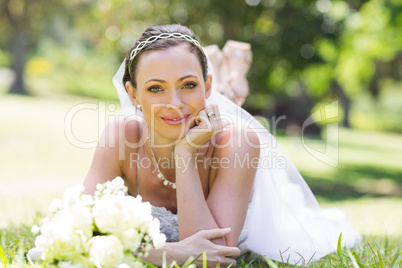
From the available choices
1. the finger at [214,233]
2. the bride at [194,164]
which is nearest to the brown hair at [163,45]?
the bride at [194,164]

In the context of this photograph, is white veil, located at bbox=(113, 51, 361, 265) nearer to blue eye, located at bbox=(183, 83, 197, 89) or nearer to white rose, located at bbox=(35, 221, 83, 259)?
blue eye, located at bbox=(183, 83, 197, 89)

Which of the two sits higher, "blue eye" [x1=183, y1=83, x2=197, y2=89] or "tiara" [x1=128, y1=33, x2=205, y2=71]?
"tiara" [x1=128, y1=33, x2=205, y2=71]

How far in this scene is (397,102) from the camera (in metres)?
44.9

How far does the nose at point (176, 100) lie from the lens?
2.86 meters

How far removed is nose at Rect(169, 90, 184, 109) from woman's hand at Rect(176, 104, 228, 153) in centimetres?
16

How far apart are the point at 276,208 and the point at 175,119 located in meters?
1.31

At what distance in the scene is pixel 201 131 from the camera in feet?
9.41

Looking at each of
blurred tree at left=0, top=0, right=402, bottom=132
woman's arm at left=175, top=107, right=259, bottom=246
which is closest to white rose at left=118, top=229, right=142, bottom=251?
woman's arm at left=175, top=107, right=259, bottom=246

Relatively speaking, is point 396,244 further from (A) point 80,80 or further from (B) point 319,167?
(A) point 80,80

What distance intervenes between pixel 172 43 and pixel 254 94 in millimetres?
9181

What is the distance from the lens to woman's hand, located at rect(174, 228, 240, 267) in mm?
2553

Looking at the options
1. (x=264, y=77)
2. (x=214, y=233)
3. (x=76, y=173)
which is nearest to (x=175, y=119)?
(x=214, y=233)

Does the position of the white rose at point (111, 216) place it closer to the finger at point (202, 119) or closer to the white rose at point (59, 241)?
the white rose at point (59, 241)

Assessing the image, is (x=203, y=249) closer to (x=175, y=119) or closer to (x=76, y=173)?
(x=175, y=119)
